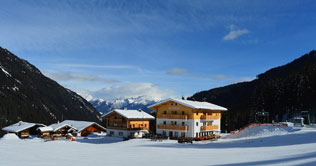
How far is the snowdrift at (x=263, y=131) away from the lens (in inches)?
1769

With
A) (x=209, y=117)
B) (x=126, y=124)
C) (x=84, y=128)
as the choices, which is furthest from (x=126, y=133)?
(x=209, y=117)

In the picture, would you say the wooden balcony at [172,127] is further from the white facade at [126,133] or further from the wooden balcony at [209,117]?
the white facade at [126,133]

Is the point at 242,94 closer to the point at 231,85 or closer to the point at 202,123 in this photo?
the point at 231,85

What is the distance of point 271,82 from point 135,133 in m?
47.3

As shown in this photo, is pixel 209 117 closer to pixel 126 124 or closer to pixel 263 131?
pixel 263 131

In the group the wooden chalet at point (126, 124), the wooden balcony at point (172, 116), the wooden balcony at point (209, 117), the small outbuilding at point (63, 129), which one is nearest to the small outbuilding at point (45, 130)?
the small outbuilding at point (63, 129)

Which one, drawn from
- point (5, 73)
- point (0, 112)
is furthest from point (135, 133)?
point (5, 73)

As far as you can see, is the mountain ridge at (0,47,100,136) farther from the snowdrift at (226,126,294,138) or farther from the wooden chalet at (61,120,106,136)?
the snowdrift at (226,126,294,138)

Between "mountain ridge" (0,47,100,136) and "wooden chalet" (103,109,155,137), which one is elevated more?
"mountain ridge" (0,47,100,136)

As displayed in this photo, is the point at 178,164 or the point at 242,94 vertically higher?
the point at 242,94

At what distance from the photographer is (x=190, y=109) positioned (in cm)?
5088

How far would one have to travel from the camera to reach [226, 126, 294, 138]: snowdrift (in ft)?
147

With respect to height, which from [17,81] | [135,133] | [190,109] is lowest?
[135,133]

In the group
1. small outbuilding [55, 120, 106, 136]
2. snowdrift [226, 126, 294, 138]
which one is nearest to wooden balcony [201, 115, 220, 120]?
snowdrift [226, 126, 294, 138]
